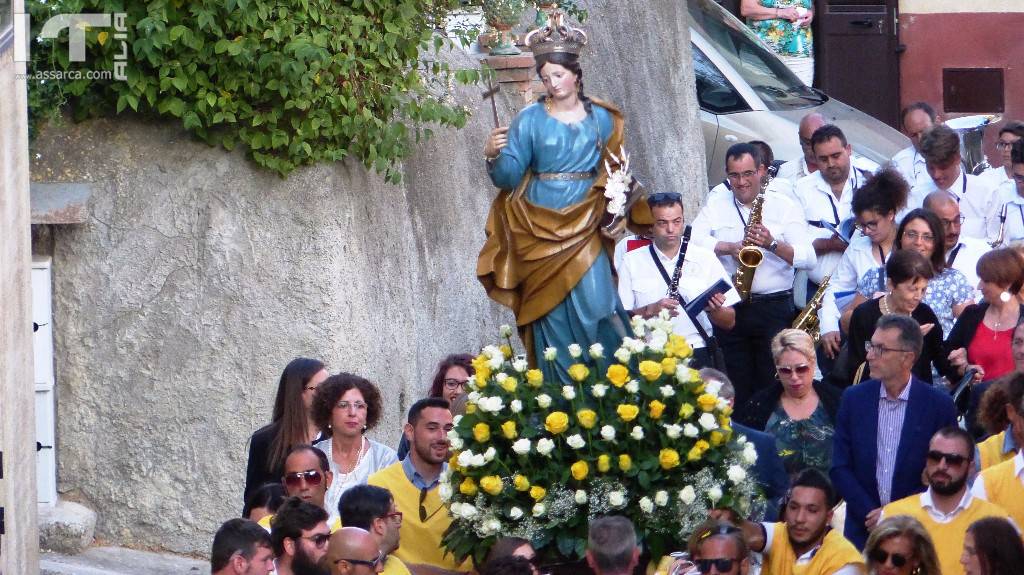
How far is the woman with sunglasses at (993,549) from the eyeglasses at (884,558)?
263mm

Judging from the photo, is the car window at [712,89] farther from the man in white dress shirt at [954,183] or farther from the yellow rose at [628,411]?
the yellow rose at [628,411]

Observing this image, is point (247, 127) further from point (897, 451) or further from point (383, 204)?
point (897, 451)

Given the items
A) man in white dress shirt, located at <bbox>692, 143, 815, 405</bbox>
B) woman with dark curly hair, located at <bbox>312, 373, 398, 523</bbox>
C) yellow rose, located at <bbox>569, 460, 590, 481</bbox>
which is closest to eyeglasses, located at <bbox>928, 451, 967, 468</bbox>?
yellow rose, located at <bbox>569, 460, 590, 481</bbox>

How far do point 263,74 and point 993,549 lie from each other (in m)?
4.94

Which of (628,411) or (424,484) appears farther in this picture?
(424,484)

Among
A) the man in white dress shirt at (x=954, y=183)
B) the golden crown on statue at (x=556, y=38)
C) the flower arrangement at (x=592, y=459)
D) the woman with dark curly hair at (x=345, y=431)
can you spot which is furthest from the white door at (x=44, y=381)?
the man in white dress shirt at (x=954, y=183)

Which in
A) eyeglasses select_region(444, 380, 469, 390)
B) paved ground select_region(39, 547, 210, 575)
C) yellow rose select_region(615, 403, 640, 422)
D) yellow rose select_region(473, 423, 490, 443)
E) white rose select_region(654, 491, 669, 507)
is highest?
eyeglasses select_region(444, 380, 469, 390)

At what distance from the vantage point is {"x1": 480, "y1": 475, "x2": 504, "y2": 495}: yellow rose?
24.9 ft

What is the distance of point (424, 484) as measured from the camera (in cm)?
830

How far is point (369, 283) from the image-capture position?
10.9 metres

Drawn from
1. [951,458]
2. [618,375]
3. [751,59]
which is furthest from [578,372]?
[751,59]

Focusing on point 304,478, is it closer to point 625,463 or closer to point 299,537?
point 299,537

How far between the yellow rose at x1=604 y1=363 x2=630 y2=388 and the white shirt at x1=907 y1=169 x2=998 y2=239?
4049 millimetres

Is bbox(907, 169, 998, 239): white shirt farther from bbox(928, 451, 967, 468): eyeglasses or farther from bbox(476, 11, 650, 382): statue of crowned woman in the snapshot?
bbox(928, 451, 967, 468): eyeglasses
